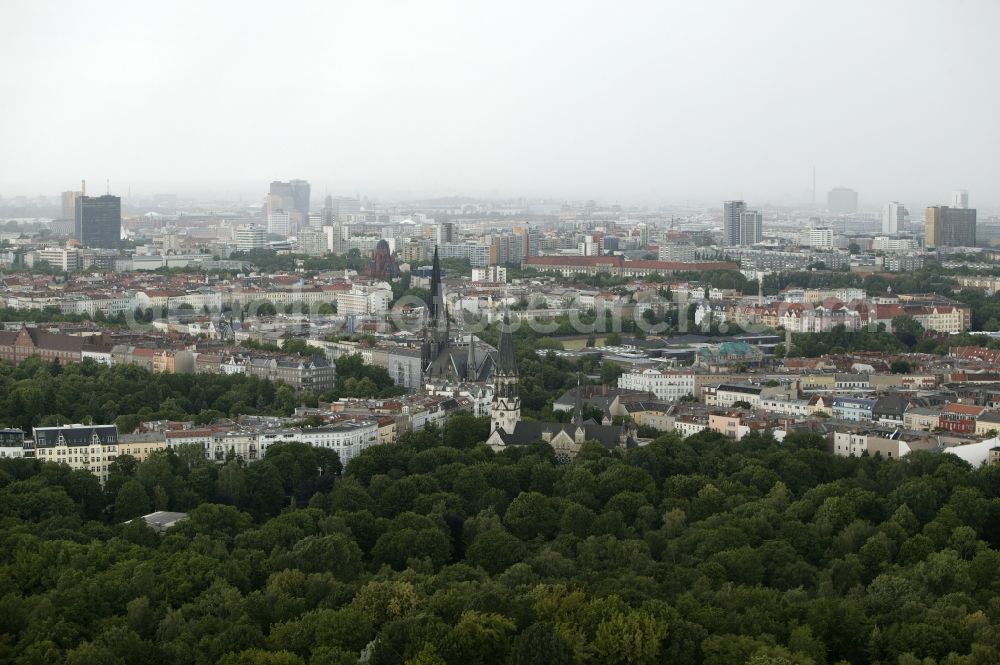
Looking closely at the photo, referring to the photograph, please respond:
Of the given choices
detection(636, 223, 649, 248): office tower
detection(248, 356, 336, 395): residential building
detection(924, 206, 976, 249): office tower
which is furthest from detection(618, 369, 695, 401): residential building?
detection(924, 206, 976, 249): office tower

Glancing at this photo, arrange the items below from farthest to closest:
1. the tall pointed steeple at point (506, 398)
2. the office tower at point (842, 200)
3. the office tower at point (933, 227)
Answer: the office tower at point (842, 200), the office tower at point (933, 227), the tall pointed steeple at point (506, 398)

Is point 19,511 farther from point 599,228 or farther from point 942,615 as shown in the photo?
point 599,228

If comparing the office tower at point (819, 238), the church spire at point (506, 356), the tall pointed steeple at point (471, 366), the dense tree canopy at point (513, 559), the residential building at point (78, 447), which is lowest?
the dense tree canopy at point (513, 559)

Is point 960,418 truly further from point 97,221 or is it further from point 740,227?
point 740,227

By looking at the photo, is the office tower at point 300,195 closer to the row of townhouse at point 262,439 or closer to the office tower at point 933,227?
the office tower at point 933,227

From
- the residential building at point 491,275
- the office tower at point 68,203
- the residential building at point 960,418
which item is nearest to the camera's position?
the residential building at point 960,418

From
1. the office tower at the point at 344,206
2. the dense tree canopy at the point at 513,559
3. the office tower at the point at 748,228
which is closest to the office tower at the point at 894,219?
the office tower at the point at 748,228

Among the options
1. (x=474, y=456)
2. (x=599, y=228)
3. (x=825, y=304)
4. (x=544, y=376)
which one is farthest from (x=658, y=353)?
(x=599, y=228)
